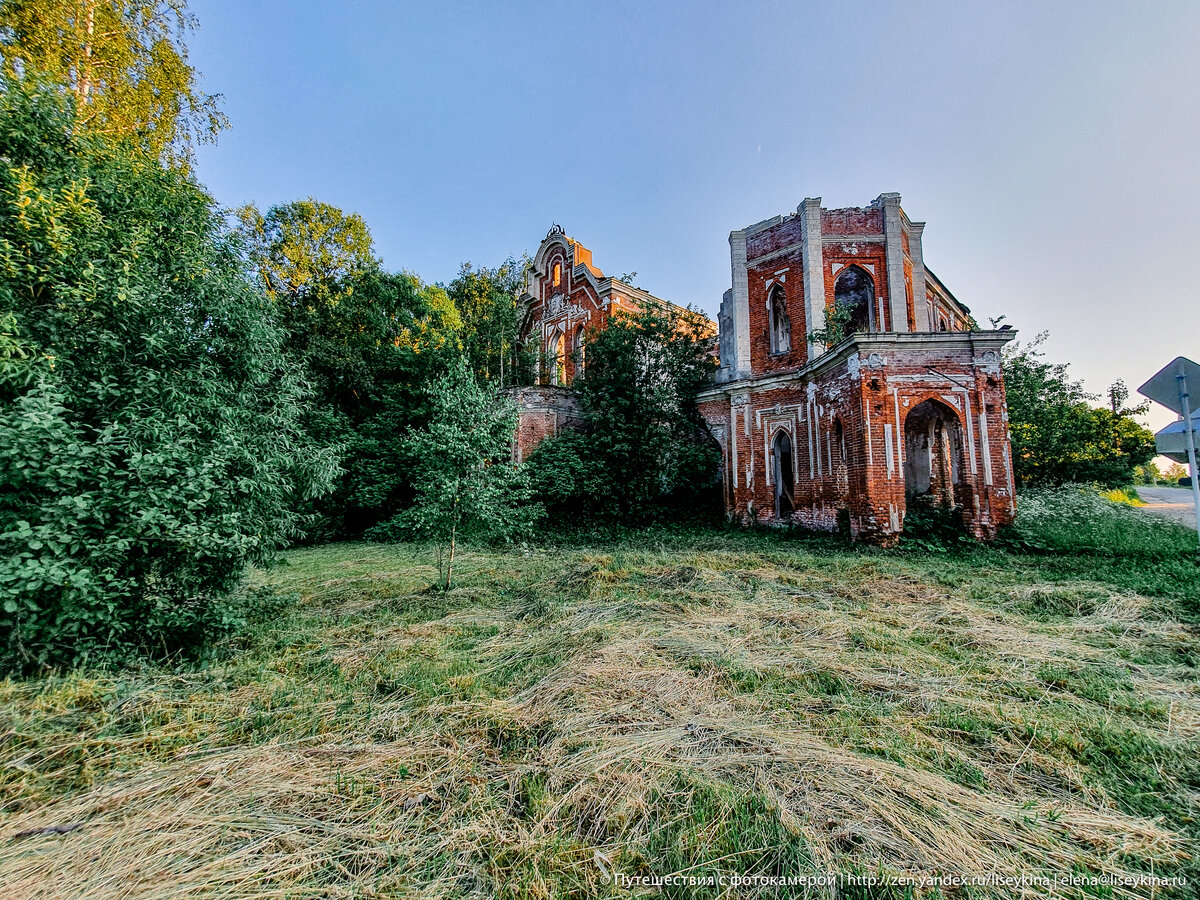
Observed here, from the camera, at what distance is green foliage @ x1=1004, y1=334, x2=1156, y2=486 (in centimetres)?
→ 1561

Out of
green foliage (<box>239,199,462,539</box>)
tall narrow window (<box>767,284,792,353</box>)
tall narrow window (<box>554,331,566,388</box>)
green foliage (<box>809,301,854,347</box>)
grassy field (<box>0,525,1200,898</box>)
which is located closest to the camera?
grassy field (<box>0,525,1200,898</box>)

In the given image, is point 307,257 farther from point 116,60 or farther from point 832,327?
point 832,327

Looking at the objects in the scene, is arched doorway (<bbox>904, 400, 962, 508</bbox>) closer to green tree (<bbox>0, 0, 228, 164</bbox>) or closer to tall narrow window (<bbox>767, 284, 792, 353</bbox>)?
tall narrow window (<bbox>767, 284, 792, 353</bbox>)

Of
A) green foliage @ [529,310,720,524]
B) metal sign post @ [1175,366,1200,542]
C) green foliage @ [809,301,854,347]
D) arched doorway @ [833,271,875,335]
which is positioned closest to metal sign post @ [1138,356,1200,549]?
metal sign post @ [1175,366,1200,542]

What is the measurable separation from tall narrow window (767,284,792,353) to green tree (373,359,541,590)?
10.6 meters

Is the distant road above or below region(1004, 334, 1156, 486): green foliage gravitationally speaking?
below

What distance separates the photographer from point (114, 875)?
6.34ft

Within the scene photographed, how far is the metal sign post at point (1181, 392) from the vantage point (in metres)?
6.80

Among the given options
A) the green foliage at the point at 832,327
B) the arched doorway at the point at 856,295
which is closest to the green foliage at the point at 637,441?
the green foliage at the point at 832,327

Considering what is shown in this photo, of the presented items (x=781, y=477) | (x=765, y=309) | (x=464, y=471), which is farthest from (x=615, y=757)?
(x=765, y=309)

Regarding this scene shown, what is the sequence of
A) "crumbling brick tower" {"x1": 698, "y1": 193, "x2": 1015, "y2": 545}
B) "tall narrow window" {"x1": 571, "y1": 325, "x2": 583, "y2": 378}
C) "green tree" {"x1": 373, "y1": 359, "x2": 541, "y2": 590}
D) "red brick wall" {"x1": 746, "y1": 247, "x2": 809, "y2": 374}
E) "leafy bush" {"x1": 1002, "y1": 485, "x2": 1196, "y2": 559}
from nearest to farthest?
"green tree" {"x1": 373, "y1": 359, "x2": 541, "y2": 590} → "leafy bush" {"x1": 1002, "y1": 485, "x2": 1196, "y2": 559} → "crumbling brick tower" {"x1": 698, "y1": 193, "x2": 1015, "y2": 545} → "red brick wall" {"x1": 746, "y1": 247, "x2": 809, "y2": 374} → "tall narrow window" {"x1": 571, "y1": 325, "x2": 583, "y2": 378}

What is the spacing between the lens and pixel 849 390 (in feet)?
36.1

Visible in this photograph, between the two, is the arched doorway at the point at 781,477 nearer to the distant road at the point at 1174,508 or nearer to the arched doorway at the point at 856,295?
the arched doorway at the point at 856,295

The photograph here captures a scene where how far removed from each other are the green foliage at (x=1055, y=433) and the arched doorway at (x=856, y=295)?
259 inches
